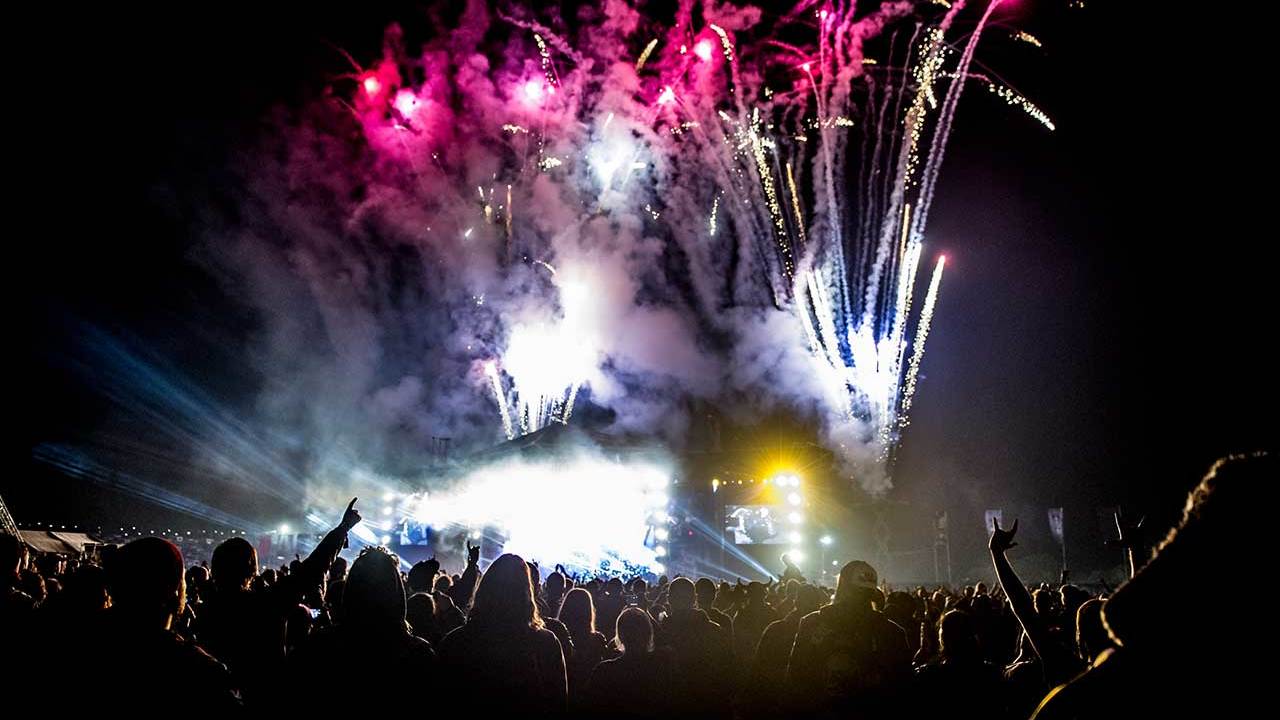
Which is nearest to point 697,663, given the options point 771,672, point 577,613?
point 771,672

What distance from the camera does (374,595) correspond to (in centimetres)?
340

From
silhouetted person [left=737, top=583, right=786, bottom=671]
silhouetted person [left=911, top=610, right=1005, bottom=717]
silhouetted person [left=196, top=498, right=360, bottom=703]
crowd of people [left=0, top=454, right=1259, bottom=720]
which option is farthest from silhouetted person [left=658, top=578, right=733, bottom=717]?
silhouetted person [left=196, top=498, right=360, bottom=703]

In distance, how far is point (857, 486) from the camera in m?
32.6

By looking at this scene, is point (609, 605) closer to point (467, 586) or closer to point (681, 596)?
point (467, 586)

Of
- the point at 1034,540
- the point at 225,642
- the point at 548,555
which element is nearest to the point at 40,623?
the point at 225,642

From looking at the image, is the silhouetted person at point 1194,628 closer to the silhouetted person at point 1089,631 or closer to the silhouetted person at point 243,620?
the silhouetted person at point 1089,631

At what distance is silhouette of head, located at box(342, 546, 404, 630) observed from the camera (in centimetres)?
335

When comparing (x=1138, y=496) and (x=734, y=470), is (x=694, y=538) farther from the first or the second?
(x=1138, y=496)

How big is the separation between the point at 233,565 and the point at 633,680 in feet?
7.85

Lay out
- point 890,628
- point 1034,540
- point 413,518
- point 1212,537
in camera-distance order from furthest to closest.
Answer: point 413,518 → point 1034,540 → point 890,628 → point 1212,537

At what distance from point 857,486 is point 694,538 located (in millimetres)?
8582

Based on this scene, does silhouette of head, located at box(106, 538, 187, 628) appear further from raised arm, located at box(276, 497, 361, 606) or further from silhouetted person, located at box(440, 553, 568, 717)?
silhouetted person, located at box(440, 553, 568, 717)

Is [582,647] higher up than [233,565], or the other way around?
[233,565]

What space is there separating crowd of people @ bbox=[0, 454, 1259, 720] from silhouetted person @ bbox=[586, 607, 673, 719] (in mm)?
11
